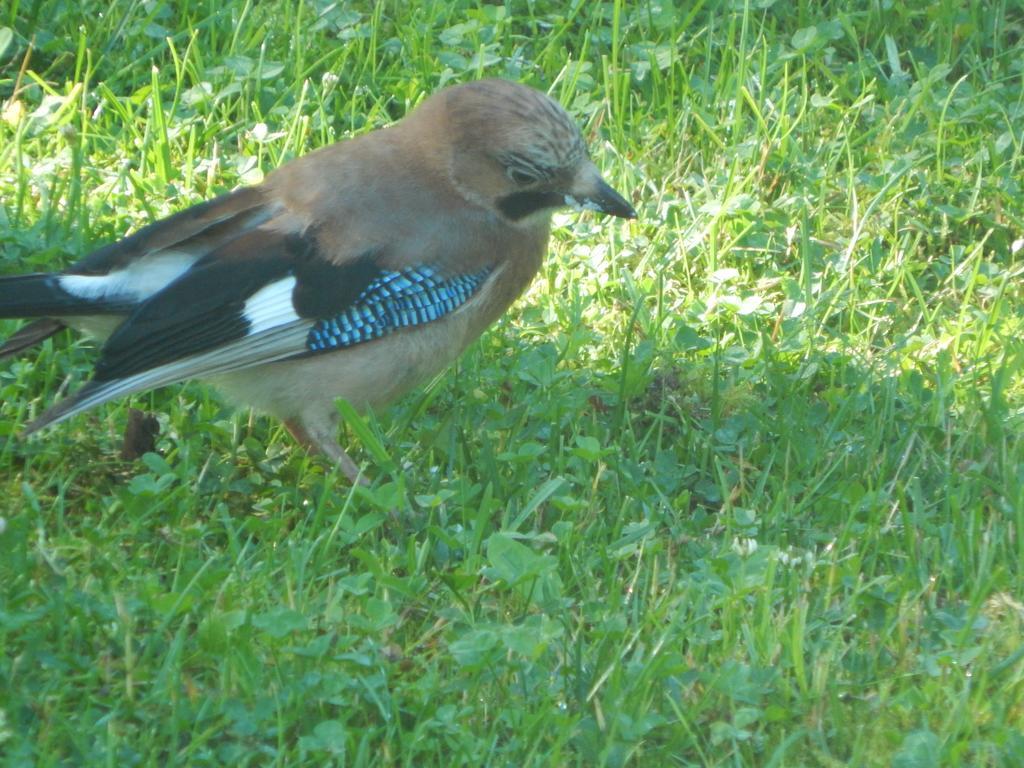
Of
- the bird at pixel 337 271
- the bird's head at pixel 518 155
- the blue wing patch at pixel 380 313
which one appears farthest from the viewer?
the bird's head at pixel 518 155

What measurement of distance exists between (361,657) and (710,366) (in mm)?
2029

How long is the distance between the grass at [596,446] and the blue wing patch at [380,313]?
0.90 ft

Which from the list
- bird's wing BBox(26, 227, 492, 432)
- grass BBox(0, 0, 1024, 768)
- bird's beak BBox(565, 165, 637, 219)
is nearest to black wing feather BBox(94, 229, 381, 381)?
bird's wing BBox(26, 227, 492, 432)

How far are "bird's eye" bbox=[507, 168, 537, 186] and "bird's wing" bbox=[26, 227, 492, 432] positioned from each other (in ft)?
1.05

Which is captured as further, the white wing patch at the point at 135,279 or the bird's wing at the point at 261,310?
the white wing patch at the point at 135,279

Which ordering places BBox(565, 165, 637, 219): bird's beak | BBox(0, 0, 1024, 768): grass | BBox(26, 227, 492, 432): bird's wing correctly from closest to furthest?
BBox(0, 0, 1024, 768): grass, BBox(26, 227, 492, 432): bird's wing, BBox(565, 165, 637, 219): bird's beak

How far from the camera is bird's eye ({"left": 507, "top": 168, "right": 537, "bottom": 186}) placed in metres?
4.66

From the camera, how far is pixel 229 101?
20.3 feet

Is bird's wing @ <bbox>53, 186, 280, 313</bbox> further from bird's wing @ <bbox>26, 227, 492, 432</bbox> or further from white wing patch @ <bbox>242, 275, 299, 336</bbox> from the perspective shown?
white wing patch @ <bbox>242, 275, 299, 336</bbox>

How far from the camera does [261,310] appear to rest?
169 inches

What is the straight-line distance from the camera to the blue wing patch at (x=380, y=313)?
4398 millimetres

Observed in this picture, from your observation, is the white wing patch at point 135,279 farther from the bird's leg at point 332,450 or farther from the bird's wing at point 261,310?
the bird's leg at point 332,450

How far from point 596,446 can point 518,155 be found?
87 cm

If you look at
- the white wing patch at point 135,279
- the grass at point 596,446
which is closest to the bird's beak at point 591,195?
the grass at point 596,446
